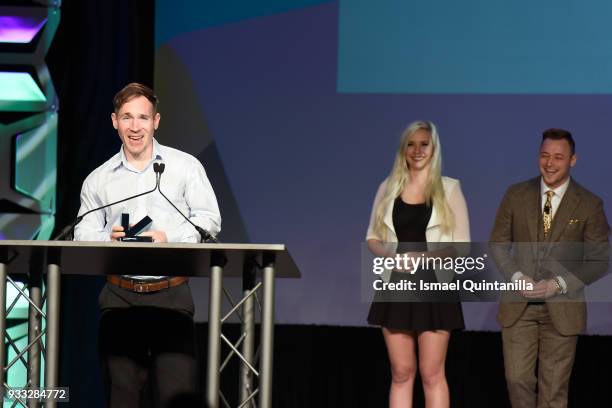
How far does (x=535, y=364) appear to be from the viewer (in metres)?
5.10

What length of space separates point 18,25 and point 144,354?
327 cm

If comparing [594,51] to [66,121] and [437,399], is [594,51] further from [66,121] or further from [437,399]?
[66,121]

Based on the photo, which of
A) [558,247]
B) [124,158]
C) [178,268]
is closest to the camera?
[178,268]

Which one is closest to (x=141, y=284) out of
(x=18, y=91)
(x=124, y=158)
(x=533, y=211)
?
(x=124, y=158)

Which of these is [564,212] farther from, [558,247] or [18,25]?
[18,25]

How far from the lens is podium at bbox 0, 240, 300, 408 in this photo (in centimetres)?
320

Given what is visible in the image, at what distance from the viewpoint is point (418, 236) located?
4965 millimetres

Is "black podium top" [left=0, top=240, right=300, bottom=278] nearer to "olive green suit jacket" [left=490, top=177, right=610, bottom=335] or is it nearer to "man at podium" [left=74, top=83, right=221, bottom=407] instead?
"man at podium" [left=74, top=83, right=221, bottom=407]

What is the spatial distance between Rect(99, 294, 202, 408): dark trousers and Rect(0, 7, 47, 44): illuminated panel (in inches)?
121

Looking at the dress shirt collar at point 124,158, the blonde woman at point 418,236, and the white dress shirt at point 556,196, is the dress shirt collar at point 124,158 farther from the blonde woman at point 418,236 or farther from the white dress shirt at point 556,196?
the white dress shirt at point 556,196

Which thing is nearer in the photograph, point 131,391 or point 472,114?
point 131,391

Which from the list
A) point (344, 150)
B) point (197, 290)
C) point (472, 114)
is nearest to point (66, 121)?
point (197, 290)

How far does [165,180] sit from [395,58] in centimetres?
257

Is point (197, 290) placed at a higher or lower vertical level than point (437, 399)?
higher
